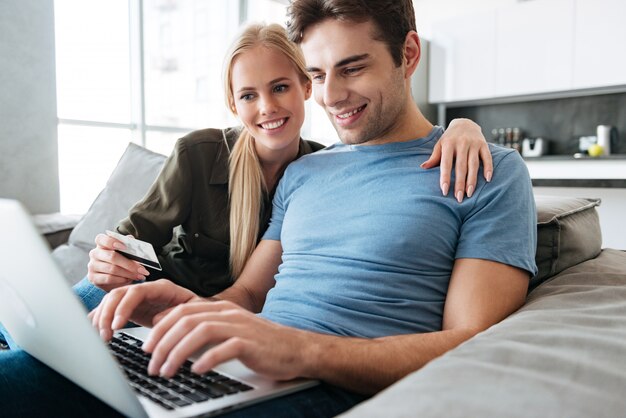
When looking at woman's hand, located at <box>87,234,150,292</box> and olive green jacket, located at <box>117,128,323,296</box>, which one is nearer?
woman's hand, located at <box>87,234,150,292</box>

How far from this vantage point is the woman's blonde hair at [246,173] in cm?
143

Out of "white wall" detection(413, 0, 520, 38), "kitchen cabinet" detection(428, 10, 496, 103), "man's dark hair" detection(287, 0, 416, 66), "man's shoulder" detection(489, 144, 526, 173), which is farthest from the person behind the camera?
"white wall" detection(413, 0, 520, 38)

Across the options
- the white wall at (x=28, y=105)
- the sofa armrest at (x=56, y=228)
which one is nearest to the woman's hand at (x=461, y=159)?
the sofa armrest at (x=56, y=228)

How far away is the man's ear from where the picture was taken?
1280 millimetres

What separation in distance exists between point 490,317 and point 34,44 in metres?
3.31

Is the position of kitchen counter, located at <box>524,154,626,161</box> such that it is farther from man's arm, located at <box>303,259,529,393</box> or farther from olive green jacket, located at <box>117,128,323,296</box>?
man's arm, located at <box>303,259,529,393</box>

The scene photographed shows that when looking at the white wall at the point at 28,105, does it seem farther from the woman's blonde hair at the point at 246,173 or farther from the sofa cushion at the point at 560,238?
the sofa cushion at the point at 560,238

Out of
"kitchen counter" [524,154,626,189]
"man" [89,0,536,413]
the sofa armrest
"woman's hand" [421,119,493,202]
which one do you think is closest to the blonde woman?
"man" [89,0,536,413]

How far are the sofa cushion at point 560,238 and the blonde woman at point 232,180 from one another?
0.68 meters

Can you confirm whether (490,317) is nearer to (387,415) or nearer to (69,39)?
(387,415)

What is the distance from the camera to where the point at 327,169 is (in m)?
1.31

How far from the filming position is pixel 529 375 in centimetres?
59

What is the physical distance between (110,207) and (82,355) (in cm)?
152

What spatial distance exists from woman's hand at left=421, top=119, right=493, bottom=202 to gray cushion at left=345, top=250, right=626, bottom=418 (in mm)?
277
